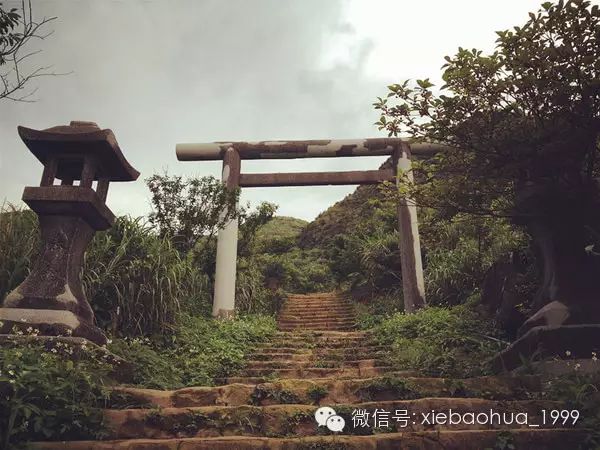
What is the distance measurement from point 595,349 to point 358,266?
907 centimetres

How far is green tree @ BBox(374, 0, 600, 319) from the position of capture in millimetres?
3412

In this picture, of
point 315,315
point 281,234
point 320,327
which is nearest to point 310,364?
point 320,327

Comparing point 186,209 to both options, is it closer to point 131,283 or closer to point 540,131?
point 131,283

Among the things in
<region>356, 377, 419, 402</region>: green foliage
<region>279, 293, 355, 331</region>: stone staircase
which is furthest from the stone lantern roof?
<region>279, 293, 355, 331</region>: stone staircase

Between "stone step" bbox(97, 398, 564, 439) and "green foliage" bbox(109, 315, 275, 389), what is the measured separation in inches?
47.0

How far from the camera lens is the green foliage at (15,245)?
4766 millimetres

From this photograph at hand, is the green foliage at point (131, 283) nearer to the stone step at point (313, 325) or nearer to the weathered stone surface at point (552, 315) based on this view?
the weathered stone surface at point (552, 315)

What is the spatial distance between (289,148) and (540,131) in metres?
6.03

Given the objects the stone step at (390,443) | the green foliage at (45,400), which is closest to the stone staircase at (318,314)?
the green foliage at (45,400)

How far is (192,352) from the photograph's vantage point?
5648 mm

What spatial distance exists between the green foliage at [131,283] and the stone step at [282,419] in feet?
7.64

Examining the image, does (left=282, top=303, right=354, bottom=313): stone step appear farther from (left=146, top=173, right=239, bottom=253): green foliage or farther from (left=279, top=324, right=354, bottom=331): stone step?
(left=146, top=173, right=239, bottom=253): green foliage

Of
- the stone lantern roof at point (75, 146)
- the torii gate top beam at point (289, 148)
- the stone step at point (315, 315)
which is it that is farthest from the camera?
the stone step at point (315, 315)

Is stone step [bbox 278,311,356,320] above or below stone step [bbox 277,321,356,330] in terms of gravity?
above
